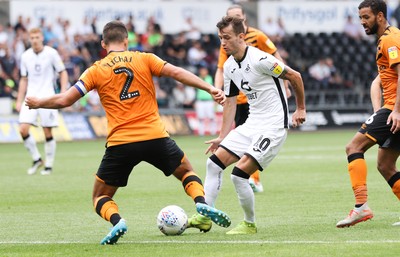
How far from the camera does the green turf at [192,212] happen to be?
320 inches

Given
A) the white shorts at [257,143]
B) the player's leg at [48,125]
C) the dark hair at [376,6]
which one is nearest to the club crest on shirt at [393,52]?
the dark hair at [376,6]

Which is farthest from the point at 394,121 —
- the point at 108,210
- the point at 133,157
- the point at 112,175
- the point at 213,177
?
the point at 108,210

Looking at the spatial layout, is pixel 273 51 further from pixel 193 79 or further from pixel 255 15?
pixel 255 15

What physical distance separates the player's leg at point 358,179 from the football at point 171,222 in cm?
158

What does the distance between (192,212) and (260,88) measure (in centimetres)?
229

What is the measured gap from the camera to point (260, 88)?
Result: 955cm

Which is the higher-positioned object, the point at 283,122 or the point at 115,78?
the point at 115,78

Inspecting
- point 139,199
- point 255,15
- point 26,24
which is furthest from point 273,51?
point 255,15

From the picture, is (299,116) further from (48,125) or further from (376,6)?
(48,125)

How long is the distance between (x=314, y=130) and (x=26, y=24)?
1016 centimetres

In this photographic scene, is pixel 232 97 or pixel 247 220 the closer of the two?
pixel 247 220

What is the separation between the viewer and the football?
9.15 m

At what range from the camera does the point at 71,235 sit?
368 inches

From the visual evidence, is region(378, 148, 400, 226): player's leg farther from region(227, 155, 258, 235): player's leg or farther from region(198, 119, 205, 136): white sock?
region(198, 119, 205, 136): white sock
